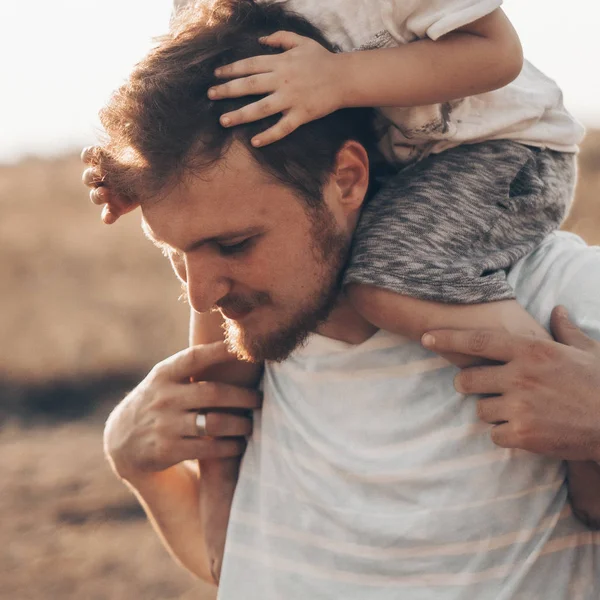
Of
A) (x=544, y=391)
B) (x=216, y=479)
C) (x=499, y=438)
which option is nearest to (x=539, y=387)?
(x=544, y=391)

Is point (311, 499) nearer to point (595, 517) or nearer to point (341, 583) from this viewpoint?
point (341, 583)

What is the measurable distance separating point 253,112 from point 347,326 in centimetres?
57

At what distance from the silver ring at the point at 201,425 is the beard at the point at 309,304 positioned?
12.0 inches

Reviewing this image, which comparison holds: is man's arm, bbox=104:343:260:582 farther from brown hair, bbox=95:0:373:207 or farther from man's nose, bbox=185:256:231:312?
brown hair, bbox=95:0:373:207

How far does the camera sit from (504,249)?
217 cm

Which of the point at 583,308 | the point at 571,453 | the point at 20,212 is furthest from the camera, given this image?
the point at 20,212

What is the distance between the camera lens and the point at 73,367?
8773 millimetres

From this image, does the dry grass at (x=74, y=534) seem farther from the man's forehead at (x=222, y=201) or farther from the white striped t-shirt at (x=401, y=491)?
the man's forehead at (x=222, y=201)

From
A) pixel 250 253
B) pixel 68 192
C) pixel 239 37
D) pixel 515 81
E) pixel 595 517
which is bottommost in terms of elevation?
pixel 68 192

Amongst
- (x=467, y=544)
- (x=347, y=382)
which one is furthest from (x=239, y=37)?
(x=467, y=544)

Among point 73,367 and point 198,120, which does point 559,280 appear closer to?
point 198,120

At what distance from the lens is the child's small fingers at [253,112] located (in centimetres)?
201

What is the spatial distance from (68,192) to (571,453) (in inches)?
450

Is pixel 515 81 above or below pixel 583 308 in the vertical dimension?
above
